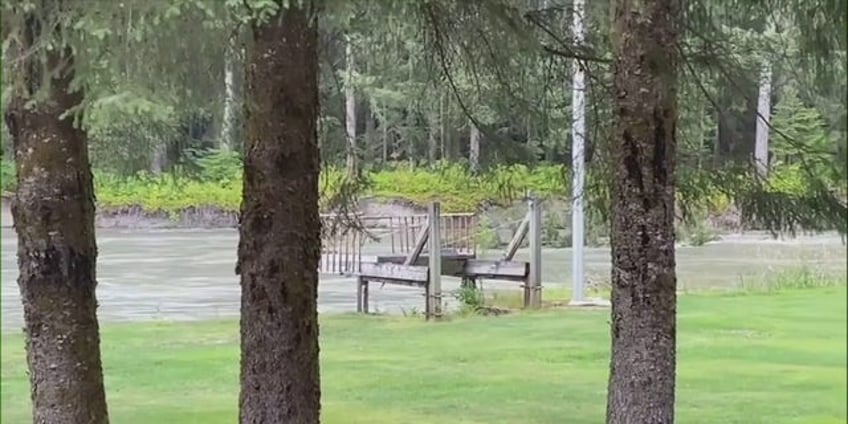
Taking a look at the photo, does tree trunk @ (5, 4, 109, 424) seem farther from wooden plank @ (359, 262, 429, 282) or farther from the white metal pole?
wooden plank @ (359, 262, 429, 282)

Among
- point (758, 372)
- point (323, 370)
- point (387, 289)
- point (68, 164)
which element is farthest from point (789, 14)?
point (387, 289)

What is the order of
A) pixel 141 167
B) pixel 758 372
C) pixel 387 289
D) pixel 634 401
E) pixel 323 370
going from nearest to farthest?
pixel 634 401
pixel 141 167
pixel 758 372
pixel 323 370
pixel 387 289

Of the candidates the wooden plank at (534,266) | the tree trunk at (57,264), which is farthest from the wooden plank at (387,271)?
the tree trunk at (57,264)

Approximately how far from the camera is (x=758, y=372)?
9234mm

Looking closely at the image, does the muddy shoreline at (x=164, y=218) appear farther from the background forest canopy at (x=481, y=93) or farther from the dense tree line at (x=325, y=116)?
the dense tree line at (x=325, y=116)

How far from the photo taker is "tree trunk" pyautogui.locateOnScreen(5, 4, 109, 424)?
475 centimetres

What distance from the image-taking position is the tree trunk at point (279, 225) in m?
4.98

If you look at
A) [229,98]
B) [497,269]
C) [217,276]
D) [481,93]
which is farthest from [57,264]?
[217,276]

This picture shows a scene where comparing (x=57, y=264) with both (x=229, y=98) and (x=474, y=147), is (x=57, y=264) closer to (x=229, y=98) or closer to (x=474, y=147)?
(x=229, y=98)

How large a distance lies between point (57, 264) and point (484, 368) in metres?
5.48

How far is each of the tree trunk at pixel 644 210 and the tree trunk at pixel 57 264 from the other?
6.87ft

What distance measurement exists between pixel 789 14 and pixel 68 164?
305cm

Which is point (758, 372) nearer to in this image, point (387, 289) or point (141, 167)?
point (141, 167)

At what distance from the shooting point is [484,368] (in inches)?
389
